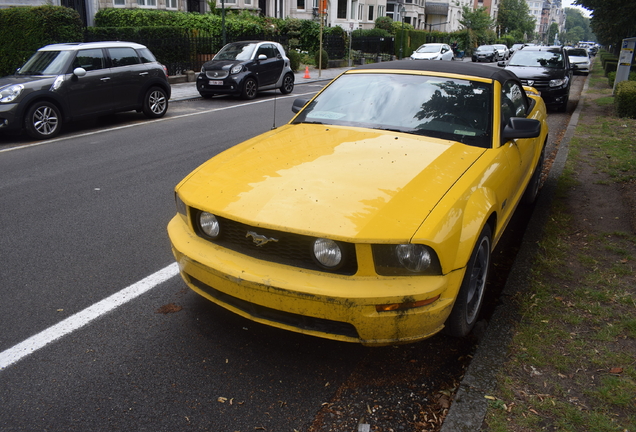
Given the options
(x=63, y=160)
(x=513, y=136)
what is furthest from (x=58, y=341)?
(x=63, y=160)

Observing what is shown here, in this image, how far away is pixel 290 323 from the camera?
2980 millimetres

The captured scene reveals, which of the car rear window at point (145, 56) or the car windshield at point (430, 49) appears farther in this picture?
the car windshield at point (430, 49)

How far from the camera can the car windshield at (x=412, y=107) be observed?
161 inches

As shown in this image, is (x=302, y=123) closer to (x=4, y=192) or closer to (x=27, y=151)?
(x=4, y=192)

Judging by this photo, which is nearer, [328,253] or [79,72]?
[328,253]

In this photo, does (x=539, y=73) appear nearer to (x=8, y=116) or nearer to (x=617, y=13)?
(x=617, y=13)

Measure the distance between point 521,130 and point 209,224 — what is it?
2.41m

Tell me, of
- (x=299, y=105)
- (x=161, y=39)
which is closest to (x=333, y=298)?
(x=299, y=105)

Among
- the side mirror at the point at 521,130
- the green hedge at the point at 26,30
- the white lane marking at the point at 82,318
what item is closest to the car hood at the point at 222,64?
the green hedge at the point at 26,30

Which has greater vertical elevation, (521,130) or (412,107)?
(412,107)

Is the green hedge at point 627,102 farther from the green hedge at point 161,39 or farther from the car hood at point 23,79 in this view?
the green hedge at point 161,39

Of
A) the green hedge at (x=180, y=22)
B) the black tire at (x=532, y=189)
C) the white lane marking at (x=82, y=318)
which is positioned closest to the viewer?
the white lane marking at (x=82, y=318)

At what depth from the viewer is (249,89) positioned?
16.4 metres

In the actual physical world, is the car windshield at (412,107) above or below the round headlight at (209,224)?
above
